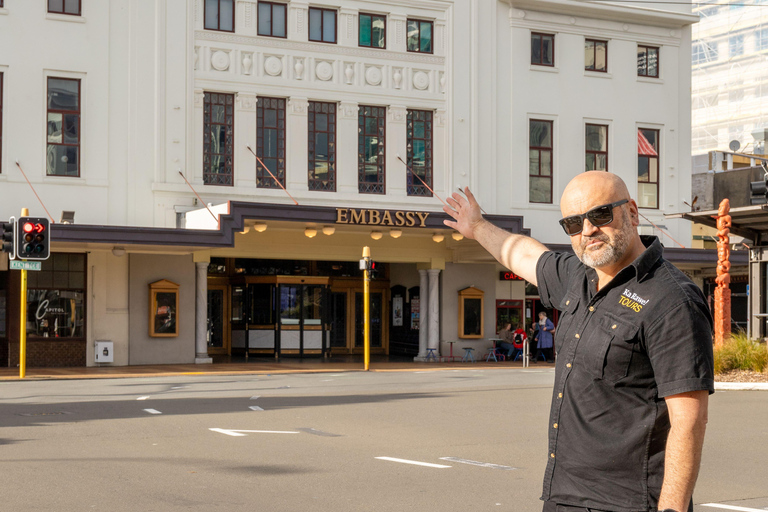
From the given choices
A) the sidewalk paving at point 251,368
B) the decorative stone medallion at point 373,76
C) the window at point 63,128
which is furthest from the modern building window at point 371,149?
the window at point 63,128

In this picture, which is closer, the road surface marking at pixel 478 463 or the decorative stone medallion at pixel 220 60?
the road surface marking at pixel 478 463

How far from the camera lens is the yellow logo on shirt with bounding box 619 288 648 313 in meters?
3.38

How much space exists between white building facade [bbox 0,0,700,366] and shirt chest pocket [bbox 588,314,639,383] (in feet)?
73.7

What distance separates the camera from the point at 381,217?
2738 centimetres

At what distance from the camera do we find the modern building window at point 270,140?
95.4 feet

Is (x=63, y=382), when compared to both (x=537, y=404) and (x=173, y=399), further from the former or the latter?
(x=537, y=404)

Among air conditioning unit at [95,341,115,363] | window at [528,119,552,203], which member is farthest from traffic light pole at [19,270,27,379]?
window at [528,119,552,203]

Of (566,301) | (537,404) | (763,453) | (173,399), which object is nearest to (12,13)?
(173,399)

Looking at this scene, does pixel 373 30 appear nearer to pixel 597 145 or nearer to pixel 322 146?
pixel 322 146

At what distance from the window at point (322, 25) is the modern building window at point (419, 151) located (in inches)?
129

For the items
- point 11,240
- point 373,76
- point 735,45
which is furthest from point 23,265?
point 735,45

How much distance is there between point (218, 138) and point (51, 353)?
7.22 metres

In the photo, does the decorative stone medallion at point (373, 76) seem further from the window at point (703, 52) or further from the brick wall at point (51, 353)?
the window at point (703, 52)

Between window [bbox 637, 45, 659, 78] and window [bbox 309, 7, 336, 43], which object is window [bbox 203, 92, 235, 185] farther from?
window [bbox 637, 45, 659, 78]
